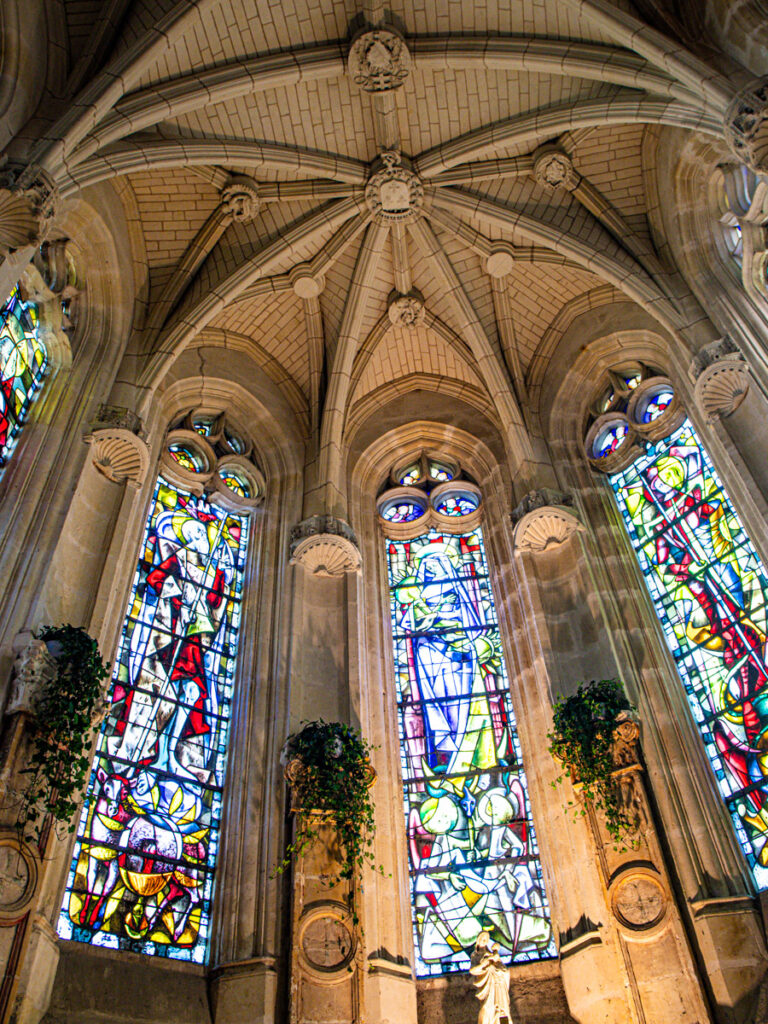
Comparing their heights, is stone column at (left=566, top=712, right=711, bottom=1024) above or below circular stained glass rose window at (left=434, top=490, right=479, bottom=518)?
below

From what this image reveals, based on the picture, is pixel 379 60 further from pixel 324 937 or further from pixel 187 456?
pixel 324 937

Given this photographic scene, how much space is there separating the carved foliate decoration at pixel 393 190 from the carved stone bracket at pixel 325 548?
176 inches

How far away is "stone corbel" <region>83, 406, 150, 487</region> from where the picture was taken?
1002cm

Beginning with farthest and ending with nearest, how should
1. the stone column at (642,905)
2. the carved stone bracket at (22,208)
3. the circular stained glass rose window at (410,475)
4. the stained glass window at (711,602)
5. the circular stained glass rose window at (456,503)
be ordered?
the circular stained glass rose window at (410,475)
the circular stained glass rose window at (456,503)
the stained glass window at (711,602)
the carved stone bracket at (22,208)
the stone column at (642,905)

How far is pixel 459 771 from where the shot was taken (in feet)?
34.2

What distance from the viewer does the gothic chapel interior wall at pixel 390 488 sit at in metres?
8.35

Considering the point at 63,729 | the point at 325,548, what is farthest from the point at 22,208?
the point at 325,548

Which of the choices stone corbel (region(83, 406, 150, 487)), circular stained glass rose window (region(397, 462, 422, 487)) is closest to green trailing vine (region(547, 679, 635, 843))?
circular stained glass rose window (region(397, 462, 422, 487))

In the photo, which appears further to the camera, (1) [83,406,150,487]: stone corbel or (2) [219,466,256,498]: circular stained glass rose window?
(2) [219,466,256,498]: circular stained glass rose window

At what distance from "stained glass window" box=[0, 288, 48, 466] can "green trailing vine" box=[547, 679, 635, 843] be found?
20.9 feet

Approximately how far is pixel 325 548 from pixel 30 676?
4.78 m

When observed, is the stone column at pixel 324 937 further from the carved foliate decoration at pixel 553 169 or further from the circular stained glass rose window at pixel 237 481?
the carved foliate decoration at pixel 553 169

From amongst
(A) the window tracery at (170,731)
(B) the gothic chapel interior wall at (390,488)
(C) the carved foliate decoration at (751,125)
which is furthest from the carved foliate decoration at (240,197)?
(C) the carved foliate decoration at (751,125)

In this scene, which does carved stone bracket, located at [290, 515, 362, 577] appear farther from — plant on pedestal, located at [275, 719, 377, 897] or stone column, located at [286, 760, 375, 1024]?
stone column, located at [286, 760, 375, 1024]
